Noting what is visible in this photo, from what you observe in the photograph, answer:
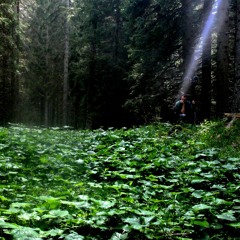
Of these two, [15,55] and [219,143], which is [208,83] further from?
[15,55]

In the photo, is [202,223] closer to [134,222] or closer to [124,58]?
[134,222]

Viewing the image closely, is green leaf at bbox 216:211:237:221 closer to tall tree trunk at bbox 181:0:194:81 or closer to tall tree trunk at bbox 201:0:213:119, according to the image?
tall tree trunk at bbox 201:0:213:119

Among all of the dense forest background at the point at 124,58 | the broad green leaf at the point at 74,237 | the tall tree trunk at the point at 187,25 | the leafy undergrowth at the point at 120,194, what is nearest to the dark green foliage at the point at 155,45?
the dense forest background at the point at 124,58

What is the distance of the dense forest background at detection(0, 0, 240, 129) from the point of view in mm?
14594

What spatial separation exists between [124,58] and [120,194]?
22.2 meters

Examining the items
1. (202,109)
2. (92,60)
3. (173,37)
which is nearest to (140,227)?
(202,109)

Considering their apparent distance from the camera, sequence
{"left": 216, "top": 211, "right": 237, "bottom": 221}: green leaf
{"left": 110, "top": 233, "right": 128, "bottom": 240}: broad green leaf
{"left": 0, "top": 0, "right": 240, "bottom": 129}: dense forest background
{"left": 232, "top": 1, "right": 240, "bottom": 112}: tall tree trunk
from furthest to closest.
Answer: {"left": 0, "top": 0, "right": 240, "bottom": 129}: dense forest background → {"left": 232, "top": 1, "right": 240, "bottom": 112}: tall tree trunk → {"left": 216, "top": 211, "right": 237, "bottom": 221}: green leaf → {"left": 110, "top": 233, "right": 128, "bottom": 240}: broad green leaf

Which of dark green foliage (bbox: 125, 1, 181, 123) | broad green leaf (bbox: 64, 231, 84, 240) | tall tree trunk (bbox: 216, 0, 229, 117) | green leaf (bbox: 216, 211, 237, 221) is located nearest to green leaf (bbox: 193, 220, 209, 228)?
green leaf (bbox: 216, 211, 237, 221)

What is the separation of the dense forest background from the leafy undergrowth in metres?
4.75

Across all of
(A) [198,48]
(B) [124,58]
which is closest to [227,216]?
(A) [198,48]

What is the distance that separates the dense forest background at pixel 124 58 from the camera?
14.6m

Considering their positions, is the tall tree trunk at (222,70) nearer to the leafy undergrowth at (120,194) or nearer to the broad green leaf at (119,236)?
the leafy undergrowth at (120,194)

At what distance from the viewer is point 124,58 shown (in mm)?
25312

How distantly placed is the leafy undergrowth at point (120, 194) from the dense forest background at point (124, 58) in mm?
4753
